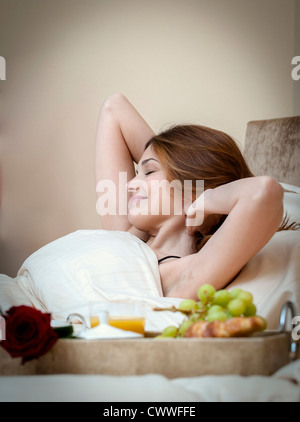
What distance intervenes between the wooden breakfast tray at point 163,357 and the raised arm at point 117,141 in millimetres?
1314

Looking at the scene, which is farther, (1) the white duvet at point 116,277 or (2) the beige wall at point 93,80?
(2) the beige wall at point 93,80

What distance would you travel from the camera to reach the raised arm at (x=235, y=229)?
1324 mm

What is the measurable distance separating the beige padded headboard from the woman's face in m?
0.70

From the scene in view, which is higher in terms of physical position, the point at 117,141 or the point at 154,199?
the point at 117,141

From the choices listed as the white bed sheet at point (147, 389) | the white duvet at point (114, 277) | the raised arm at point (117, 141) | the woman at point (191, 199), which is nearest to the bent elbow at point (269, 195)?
the woman at point (191, 199)

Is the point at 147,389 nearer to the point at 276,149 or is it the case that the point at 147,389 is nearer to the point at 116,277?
the point at 116,277

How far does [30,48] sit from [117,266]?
2008 mm

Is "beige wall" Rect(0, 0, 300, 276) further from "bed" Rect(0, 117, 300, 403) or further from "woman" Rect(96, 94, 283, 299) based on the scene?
"bed" Rect(0, 117, 300, 403)

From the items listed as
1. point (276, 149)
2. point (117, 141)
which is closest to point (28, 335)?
point (117, 141)

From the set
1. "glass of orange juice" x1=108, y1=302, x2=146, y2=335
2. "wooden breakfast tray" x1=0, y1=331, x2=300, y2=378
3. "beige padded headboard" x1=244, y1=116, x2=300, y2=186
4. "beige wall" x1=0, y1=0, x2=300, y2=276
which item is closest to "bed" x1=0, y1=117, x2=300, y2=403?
"wooden breakfast tray" x1=0, y1=331, x2=300, y2=378

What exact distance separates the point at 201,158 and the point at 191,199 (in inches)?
5.5

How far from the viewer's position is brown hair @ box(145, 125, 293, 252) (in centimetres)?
174

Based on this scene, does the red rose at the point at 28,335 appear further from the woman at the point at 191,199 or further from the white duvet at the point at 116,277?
the woman at the point at 191,199

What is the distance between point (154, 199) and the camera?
1.73 m
